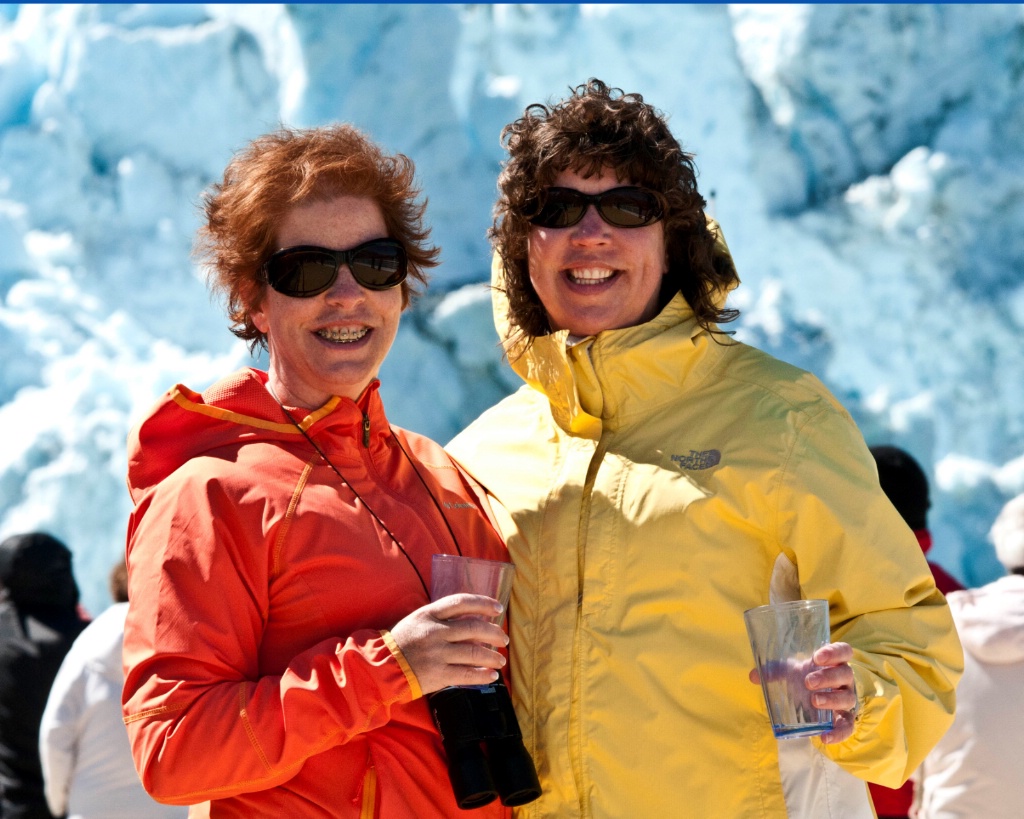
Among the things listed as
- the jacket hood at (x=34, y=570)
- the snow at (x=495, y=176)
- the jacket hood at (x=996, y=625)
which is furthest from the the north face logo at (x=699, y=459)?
the snow at (x=495, y=176)

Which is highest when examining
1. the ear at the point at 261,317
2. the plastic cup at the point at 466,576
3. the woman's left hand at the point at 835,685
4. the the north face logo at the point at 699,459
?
the ear at the point at 261,317

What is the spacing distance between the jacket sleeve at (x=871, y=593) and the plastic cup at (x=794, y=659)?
121mm

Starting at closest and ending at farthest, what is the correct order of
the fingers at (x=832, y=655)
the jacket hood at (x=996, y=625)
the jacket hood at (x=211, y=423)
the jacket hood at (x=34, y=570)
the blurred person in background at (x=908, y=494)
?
the fingers at (x=832, y=655) < the jacket hood at (x=211, y=423) < the jacket hood at (x=996, y=625) < the blurred person in background at (x=908, y=494) < the jacket hood at (x=34, y=570)

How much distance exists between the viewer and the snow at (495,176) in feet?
29.7

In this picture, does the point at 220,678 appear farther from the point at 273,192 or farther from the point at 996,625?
the point at 996,625

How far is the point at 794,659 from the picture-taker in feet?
4.91

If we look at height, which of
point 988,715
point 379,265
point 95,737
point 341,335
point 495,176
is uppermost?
point 495,176

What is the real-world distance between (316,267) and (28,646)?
2422 mm

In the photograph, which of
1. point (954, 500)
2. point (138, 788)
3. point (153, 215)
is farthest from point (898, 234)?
point (138, 788)

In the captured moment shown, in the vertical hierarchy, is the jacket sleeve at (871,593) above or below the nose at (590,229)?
below

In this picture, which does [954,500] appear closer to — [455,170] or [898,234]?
[898,234]

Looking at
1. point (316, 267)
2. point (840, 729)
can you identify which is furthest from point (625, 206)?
point (840, 729)

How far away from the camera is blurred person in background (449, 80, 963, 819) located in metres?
1.67

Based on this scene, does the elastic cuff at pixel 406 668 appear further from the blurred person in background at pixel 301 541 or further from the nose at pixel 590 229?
the nose at pixel 590 229
